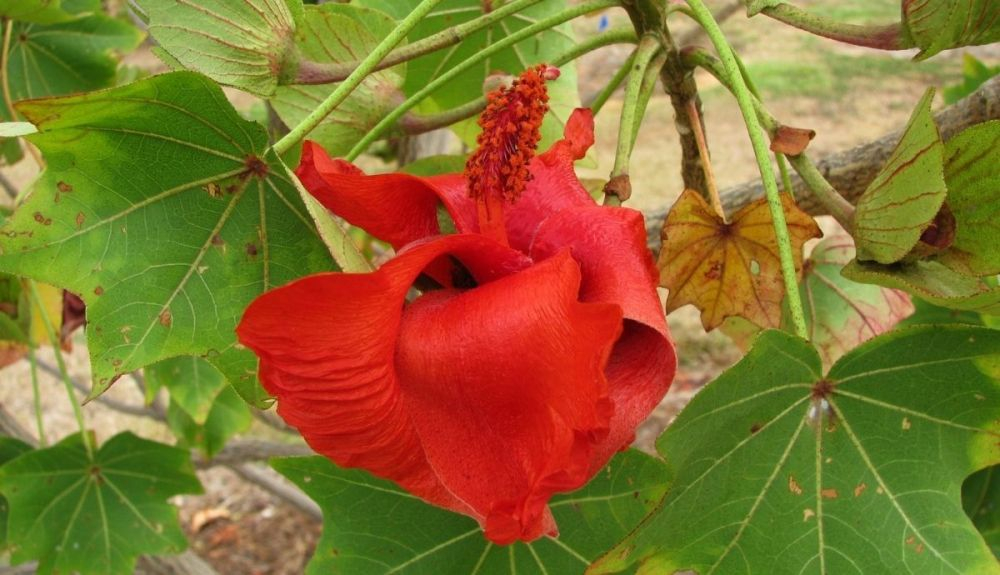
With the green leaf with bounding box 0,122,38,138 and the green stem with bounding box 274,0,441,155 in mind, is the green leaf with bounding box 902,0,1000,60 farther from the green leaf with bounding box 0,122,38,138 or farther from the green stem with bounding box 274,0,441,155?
the green leaf with bounding box 0,122,38,138

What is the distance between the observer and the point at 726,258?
738 millimetres

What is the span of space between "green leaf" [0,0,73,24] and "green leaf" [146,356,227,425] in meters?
0.53

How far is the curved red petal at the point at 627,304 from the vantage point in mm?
463

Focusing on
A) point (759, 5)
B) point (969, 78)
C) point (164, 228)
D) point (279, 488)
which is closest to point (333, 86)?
point (164, 228)

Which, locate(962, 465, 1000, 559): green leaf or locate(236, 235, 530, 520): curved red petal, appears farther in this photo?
locate(962, 465, 1000, 559): green leaf

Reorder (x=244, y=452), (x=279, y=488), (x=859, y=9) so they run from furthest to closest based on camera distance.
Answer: (x=859, y=9) → (x=279, y=488) → (x=244, y=452)

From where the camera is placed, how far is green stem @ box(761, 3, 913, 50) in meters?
0.60

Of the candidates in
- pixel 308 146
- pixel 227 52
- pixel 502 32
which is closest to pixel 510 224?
pixel 308 146

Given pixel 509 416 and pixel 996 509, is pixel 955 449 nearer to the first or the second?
pixel 509 416

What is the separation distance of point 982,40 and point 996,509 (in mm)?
760

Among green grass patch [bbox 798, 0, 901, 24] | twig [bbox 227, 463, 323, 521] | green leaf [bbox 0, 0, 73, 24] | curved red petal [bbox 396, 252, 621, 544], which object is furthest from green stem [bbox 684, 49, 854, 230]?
green grass patch [bbox 798, 0, 901, 24]

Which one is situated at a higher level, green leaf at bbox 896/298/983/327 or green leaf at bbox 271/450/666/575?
green leaf at bbox 271/450/666/575

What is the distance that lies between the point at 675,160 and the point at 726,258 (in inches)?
142

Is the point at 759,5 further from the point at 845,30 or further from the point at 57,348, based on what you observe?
A: the point at 57,348
